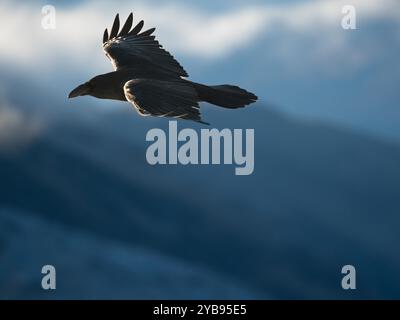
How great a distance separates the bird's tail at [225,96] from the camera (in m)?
17.8

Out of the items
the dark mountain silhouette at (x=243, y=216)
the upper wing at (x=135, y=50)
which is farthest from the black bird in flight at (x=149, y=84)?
the dark mountain silhouette at (x=243, y=216)

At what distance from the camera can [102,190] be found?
169250 millimetres

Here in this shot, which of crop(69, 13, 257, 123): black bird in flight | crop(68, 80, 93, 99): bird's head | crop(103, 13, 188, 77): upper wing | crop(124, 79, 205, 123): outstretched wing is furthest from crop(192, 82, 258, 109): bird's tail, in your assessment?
crop(68, 80, 93, 99): bird's head

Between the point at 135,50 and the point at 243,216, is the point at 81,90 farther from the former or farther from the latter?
the point at 243,216

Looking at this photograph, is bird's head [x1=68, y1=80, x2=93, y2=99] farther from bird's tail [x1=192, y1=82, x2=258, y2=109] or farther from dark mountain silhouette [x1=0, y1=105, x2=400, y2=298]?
dark mountain silhouette [x1=0, y1=105, x2=400, y2=298]

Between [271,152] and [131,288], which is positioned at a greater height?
A: [271,152]

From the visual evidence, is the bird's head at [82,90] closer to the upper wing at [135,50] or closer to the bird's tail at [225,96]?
the upper wing at [135,50]

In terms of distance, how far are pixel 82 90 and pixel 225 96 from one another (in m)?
2.36

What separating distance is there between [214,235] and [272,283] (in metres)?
22.3

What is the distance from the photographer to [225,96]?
17969 millimetres

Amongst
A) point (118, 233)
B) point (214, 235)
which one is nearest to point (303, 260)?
point (214, 235)

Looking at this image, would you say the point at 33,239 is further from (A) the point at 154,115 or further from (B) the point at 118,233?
(A) the point at 154,115

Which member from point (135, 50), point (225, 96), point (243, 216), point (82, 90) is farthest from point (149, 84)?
point (243, 216)

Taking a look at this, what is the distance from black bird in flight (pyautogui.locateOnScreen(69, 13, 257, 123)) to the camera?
1655cm
